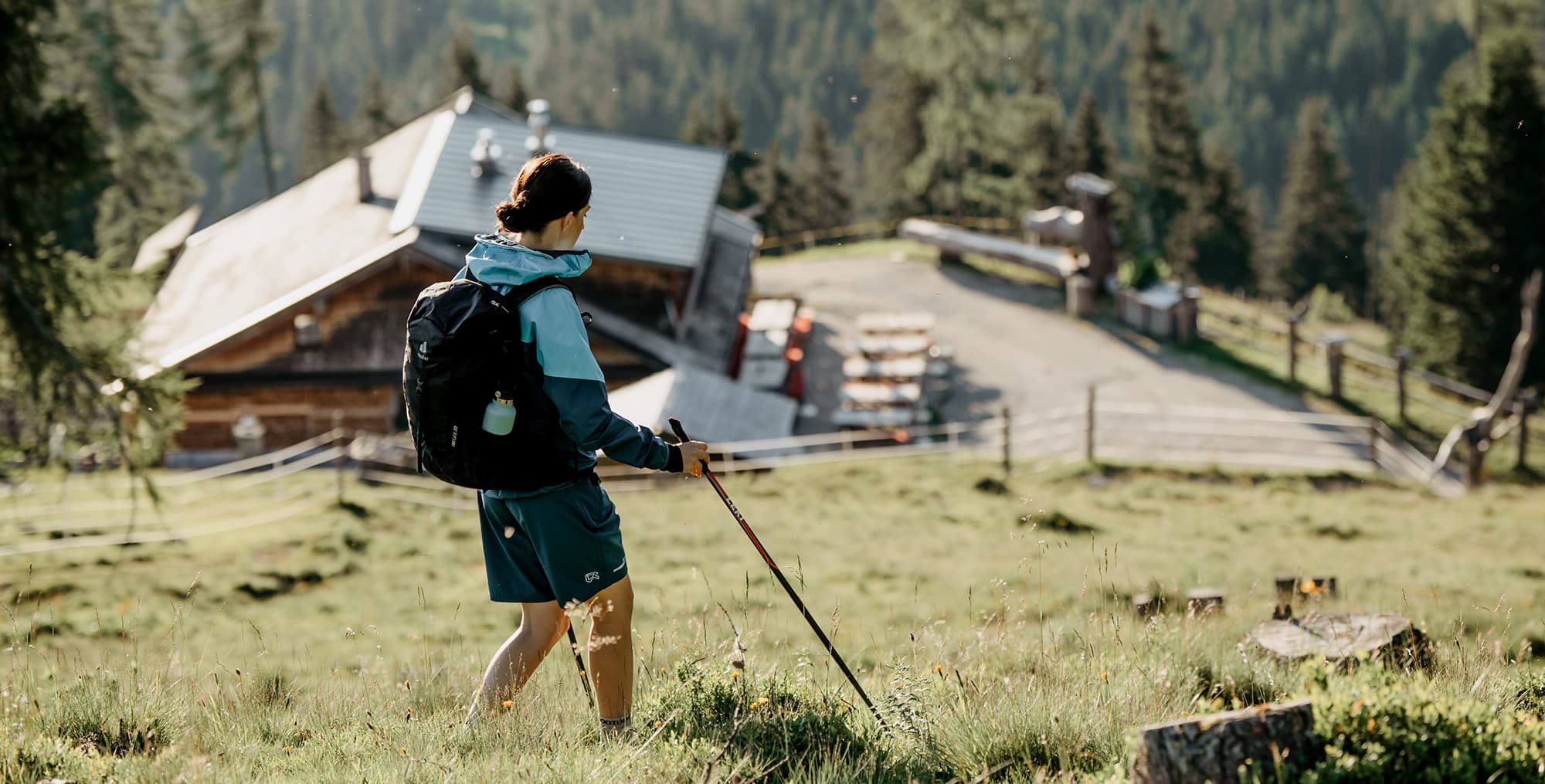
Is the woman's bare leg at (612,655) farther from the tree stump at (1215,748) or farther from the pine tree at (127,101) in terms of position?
the pine tree at (127,101)

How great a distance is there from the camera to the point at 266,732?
15.2 feet

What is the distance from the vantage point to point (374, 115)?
5644cm

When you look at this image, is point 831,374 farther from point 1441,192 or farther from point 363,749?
point 363,749

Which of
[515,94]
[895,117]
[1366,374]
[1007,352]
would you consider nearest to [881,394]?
[1007,352]

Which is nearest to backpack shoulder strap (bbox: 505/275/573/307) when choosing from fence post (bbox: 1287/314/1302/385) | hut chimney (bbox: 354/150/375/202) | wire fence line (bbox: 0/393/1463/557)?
wire fence line (bbox: 0/393/1463/557)

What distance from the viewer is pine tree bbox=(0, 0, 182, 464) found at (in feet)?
40.2

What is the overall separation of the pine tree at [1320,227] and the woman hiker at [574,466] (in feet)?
216

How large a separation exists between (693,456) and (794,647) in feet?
13.9

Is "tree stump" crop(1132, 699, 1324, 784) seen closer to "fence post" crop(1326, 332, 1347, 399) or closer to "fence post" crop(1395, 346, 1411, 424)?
"fence post" crop(1395, 346, 1411, 424)

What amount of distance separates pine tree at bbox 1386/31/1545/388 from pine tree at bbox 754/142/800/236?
27.7 meters

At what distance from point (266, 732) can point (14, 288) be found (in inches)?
386

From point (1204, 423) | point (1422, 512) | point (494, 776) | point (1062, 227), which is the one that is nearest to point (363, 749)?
point (494, 776)

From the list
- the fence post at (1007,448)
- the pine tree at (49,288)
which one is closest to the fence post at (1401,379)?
the fence post at (1007,448)

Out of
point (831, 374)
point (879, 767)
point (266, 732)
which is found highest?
point (879, 767)
